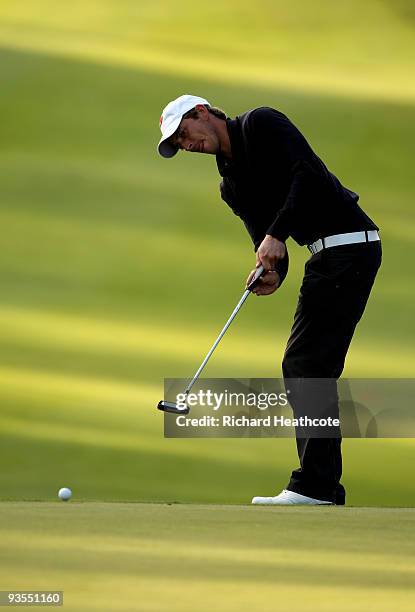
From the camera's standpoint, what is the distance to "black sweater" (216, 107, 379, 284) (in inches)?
126

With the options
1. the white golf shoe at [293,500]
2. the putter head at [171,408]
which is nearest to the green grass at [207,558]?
the white golf shoe at [293,500]

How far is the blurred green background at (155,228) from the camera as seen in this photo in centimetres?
399

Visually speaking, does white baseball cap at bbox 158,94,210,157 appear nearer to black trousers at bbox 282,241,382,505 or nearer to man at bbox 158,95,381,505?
man at bbox 158,95,381,505

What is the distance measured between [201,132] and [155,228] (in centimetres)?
212

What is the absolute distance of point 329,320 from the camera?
3.27 m

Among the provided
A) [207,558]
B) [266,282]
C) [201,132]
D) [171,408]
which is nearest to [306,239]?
[266,282]

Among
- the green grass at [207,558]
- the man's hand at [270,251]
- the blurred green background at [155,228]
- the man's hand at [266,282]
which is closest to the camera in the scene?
the green grass at [207,558]

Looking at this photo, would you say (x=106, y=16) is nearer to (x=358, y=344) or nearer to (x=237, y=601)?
(x=358, y=344)

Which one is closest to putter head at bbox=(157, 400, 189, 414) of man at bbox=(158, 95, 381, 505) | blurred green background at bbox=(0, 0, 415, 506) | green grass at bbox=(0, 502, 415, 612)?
man at bbox=(158, 95, 381, 505)

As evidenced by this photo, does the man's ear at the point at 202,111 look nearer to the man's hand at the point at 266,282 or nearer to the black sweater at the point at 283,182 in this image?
the black sweater at the point at 283,182

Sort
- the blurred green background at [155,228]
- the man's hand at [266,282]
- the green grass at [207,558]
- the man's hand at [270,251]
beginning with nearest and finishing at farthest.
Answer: the green grass at [207,558], the man's hand at [270,251], the man's hand at [266,282], the blurred green background at [155,228]

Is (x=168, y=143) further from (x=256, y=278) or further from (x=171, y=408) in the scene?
(x=171, y=408)

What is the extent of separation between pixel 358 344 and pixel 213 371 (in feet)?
1.82

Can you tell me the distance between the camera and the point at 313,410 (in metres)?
3.19
